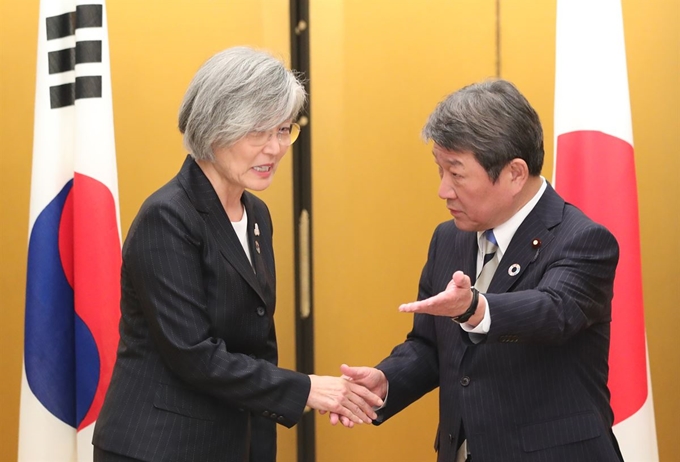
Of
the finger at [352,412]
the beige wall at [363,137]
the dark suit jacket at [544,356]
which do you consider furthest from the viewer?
the beige wall at [363,137]

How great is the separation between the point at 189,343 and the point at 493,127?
2.95 feet

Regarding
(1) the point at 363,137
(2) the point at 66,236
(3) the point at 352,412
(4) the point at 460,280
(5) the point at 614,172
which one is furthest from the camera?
(1) the point at 363,137

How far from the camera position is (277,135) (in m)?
2.39

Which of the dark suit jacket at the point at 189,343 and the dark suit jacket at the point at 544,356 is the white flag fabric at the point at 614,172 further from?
the dark suit jacket at the point at 189,343

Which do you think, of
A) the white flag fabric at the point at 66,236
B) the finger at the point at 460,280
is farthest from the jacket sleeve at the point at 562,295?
the white flag fabric at the point at 66,236

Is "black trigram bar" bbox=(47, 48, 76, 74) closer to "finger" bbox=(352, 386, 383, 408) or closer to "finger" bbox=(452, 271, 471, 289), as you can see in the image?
"finger" bbox=(352, 386, 383, 408)

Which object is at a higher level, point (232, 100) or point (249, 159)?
point (232, 100)

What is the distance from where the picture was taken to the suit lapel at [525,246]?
219 centimetres

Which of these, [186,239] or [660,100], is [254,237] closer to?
[186,239]

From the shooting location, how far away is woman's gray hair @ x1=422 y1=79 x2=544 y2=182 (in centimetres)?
220

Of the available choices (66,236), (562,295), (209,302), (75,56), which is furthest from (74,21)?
(562,295)

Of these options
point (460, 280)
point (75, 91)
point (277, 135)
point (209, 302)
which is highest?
point (75, 91)

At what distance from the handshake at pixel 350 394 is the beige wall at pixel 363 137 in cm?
165

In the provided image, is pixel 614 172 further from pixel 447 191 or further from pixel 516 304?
pixel 516 304
